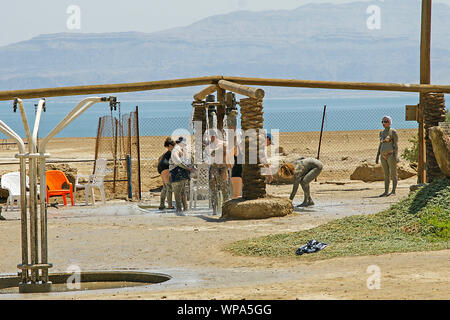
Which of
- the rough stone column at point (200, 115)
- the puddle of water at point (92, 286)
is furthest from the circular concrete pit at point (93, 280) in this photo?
the rough stone column at point (200, 115)

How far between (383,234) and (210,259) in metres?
2.54

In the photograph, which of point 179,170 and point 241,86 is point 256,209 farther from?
point 241,86

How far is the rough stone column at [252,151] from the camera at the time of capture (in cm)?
1603

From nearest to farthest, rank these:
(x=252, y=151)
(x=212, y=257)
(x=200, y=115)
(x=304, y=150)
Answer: (x=212, y=257) < (x=252, y=151) < (x=200, y=115) < (x=304, y=150)

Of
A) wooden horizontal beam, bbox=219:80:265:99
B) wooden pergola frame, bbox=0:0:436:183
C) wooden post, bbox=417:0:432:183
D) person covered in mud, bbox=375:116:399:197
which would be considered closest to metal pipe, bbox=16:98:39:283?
wooden pergola frame, bbox=0:0:436:183

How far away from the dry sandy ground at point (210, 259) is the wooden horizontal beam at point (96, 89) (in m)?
2.28

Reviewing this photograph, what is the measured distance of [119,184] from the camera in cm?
2300

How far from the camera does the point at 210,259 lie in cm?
1165

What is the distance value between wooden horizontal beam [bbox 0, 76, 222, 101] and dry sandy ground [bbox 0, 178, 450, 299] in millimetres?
2284

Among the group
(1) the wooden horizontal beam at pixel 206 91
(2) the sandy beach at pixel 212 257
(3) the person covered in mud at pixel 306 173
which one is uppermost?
(1) the wooden horizontal beam at pixel 206 91

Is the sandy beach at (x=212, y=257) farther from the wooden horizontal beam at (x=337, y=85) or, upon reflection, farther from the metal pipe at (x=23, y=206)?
the wooden horizontal beam at (x=337, y=85)

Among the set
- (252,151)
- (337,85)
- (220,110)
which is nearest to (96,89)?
(220,110)
